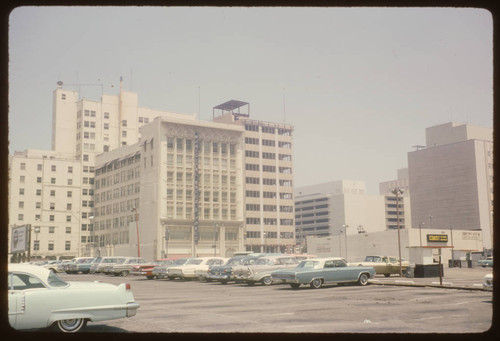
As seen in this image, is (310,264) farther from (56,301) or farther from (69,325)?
(56,301)

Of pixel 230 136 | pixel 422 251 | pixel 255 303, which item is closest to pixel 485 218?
pixel 230 136

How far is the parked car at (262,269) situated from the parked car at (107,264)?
17.6m

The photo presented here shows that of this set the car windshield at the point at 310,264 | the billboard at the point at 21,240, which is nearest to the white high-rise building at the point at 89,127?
the billboard at the point at 21,240

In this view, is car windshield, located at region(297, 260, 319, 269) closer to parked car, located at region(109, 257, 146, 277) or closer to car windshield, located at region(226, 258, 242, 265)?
car windshield, located at region(226, 258, 242, 265)

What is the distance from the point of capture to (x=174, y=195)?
109 m

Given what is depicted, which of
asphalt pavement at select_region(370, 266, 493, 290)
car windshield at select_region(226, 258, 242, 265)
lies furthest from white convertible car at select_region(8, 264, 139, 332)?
car windshield at select_region(226, 258, 242, 265)

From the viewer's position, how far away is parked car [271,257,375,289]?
25328mm

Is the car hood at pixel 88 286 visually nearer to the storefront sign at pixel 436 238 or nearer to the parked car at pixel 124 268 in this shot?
the storefront sign at pixel 436 238

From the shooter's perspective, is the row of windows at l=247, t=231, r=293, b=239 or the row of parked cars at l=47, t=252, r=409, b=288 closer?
the row of parked cars at l=47, t=252, r=409, b=288

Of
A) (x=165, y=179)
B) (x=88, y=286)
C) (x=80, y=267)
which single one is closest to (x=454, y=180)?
(x=165, y=179)

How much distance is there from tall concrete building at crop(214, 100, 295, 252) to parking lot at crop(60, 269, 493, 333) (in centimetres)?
11289

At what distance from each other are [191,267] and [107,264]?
13325 millimetres

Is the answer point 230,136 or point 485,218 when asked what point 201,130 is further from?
point 485,218

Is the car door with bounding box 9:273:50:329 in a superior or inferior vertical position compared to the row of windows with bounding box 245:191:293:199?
inferior
